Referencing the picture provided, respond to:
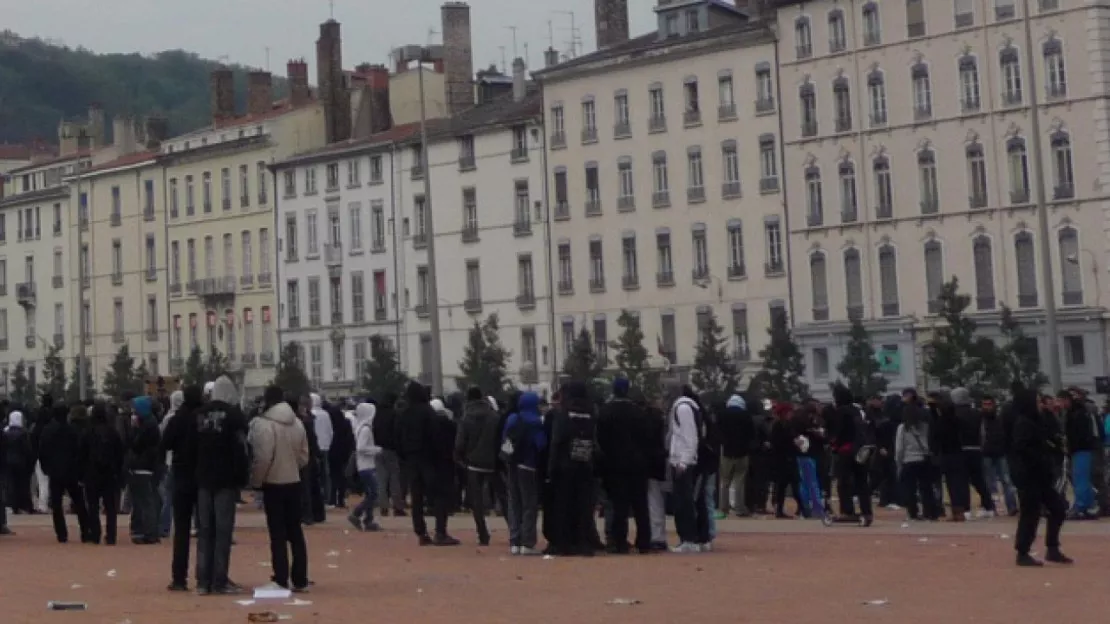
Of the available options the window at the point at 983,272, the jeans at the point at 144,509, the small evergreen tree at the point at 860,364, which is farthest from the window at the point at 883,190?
the jeans at the point at 144,509

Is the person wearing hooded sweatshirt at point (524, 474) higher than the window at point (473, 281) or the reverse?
the reverse

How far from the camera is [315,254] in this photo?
102125mm

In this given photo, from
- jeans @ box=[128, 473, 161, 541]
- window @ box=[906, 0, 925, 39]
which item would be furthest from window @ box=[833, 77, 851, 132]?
jeans @ box=[128, 473, 161, 541]

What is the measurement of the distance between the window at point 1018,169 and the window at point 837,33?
7.53m

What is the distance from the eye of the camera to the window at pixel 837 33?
8225cm

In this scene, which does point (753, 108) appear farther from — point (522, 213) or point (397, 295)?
point (397, 295)

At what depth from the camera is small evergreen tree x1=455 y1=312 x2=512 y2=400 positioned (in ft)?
280

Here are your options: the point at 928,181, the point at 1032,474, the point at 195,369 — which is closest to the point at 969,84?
the point at 928,181

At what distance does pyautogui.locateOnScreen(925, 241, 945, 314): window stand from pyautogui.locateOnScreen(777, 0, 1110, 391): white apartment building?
74mm

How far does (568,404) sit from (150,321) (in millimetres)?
89135

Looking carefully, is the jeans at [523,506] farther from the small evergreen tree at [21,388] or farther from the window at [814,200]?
the small evergreen tree at [21,388]

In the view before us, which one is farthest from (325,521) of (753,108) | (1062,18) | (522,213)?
(522,213)

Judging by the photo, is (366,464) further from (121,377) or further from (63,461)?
(121,377)

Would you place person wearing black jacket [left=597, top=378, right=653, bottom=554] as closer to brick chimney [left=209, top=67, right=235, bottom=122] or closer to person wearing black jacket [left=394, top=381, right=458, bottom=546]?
person wearing black jacket [left=394, top=381, right=458, bottom=546]
